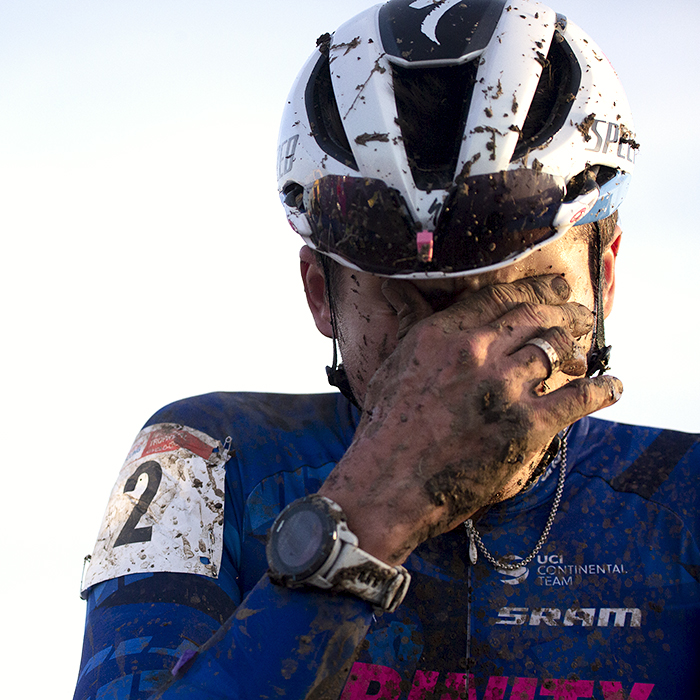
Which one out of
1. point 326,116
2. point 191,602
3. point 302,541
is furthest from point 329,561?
point 326,116

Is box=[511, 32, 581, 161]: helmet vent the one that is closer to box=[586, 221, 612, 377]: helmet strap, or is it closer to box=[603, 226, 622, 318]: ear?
box=[586, 221, 612, 377]: helmet strap

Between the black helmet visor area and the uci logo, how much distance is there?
573 millimetres

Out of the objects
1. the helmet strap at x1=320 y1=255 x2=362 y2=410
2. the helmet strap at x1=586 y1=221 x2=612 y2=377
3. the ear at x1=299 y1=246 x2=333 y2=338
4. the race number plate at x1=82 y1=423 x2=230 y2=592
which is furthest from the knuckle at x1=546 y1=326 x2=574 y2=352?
the race number plate at x1=82 y1=423 x2=230 y2=592

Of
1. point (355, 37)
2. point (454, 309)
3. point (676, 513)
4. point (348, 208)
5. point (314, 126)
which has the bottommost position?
point (676, 513)

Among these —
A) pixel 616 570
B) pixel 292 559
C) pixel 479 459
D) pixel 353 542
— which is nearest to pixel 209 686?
pixel 292 559

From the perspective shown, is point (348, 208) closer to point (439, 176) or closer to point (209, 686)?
point (439, 176)

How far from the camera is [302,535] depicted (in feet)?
6.33

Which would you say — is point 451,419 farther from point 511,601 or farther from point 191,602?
point 191,602

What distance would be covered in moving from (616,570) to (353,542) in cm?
105

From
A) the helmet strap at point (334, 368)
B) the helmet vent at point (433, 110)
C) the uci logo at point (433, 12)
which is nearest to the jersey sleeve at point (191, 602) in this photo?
the helmet strap at point (334, 368)

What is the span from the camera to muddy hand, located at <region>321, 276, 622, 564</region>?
1.96m

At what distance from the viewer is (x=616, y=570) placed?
8.27 feet

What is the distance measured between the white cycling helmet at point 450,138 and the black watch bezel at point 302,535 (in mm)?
715

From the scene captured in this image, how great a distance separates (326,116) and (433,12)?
1.54 feet
